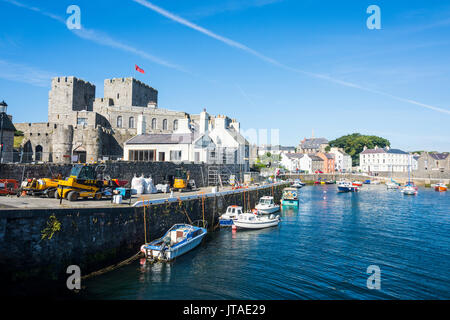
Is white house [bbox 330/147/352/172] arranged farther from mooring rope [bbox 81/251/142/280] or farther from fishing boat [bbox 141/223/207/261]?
mooring rope [bbox 81/251/142/280]

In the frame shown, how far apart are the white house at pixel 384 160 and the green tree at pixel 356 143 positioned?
10.1 metres

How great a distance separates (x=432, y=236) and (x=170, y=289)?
25.4 metres

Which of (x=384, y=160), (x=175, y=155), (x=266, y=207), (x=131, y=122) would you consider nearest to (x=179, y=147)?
(x=175, y=155)

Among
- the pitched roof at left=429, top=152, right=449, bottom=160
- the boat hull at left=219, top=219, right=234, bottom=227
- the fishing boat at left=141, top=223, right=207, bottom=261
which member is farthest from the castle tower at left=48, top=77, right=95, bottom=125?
the pitched roof at left=429, top=152, right=449, bottom=160

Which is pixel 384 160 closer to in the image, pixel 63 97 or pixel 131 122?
pixel 131 122

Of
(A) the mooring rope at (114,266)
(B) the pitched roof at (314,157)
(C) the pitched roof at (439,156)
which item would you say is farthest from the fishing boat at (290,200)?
(C) the pitched roof at (439,156)

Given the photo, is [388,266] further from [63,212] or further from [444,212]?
[444,212]

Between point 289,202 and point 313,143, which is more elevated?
point 313,143

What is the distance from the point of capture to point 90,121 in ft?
177

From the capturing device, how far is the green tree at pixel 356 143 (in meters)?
154

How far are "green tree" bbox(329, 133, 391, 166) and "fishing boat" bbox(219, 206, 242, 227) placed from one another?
13764 cm

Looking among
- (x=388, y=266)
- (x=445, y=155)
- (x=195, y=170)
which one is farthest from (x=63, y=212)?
(x=445, y=155)

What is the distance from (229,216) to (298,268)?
11692mm

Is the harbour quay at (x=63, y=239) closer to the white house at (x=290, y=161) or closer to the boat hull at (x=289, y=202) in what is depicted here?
the boat hull at (x=289, y=202)
